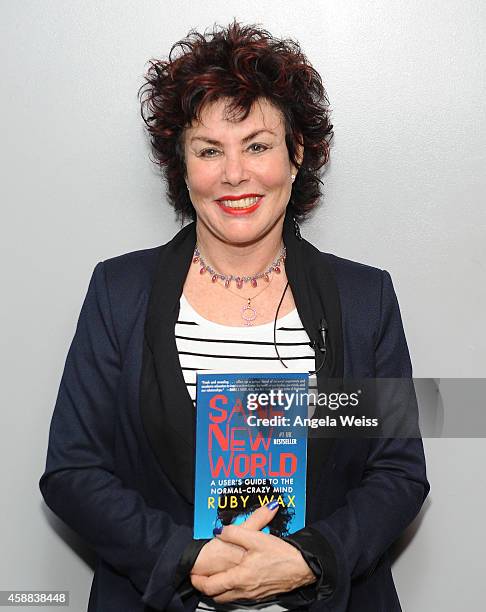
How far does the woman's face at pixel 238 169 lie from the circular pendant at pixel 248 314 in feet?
0.42

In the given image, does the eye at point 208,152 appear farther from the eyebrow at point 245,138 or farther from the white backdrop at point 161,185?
the white backdrop at point 161,185

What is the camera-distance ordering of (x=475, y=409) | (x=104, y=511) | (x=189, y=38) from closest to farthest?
(x=104, y=511)
(x=189, y=38)
(x=475, y=409)

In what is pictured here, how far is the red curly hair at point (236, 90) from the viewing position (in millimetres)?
1616

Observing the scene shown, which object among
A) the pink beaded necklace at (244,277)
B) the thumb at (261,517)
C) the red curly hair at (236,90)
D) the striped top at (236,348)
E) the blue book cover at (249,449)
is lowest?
the thumb at (261,517)

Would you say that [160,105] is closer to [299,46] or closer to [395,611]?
[299,46]

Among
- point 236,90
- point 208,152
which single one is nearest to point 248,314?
point 208,152

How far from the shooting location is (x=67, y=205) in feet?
6.22

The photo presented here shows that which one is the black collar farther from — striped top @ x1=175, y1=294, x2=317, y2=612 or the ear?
the ear

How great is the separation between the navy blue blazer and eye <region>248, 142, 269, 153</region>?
0.24 m

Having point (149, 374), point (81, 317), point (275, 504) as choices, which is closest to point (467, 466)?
point (275, 504)

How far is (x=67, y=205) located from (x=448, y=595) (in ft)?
3.96

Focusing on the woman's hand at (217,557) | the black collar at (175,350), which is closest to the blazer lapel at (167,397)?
the black collar at (175,350)

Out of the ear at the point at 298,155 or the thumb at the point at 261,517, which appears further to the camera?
the ear at the point at 298,155

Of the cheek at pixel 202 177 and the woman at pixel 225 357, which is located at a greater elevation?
the cheek at pixel 202 177
